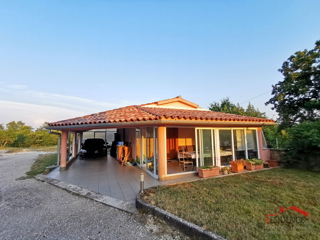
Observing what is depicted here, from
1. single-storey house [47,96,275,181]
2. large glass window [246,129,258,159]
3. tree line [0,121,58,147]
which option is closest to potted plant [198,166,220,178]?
single-storey house [47,96,275,181]

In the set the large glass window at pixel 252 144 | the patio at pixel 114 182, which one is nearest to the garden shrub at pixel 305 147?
the large glass window at pixel 252 144

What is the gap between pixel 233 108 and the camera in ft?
77.1

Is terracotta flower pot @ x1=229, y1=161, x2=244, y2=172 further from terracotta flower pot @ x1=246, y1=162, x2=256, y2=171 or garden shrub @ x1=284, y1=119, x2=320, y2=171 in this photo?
garden shrub @ x1=284, y1=119, x2=320, y2=171

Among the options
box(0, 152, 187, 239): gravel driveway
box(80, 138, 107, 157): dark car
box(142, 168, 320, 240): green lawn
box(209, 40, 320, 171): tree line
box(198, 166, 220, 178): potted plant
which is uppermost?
box(209, 40, 320, 171): tree line

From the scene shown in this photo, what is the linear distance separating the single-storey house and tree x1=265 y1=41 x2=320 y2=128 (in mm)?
9506

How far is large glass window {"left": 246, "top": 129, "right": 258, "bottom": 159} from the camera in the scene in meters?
8.85

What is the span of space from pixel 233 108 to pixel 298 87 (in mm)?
9233

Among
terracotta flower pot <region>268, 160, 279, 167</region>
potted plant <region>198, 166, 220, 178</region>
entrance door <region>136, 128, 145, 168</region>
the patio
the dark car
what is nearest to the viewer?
the patio

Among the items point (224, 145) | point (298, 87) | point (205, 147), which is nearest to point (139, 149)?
point (205, 147)

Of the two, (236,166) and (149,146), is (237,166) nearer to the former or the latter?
(236,166)

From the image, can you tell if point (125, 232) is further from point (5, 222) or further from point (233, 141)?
point (233, 141)

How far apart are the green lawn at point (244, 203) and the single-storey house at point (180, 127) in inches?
63.2

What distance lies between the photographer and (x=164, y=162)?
253 inches

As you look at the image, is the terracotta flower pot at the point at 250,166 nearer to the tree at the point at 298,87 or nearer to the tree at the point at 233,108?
the tree at the point at 298,87
